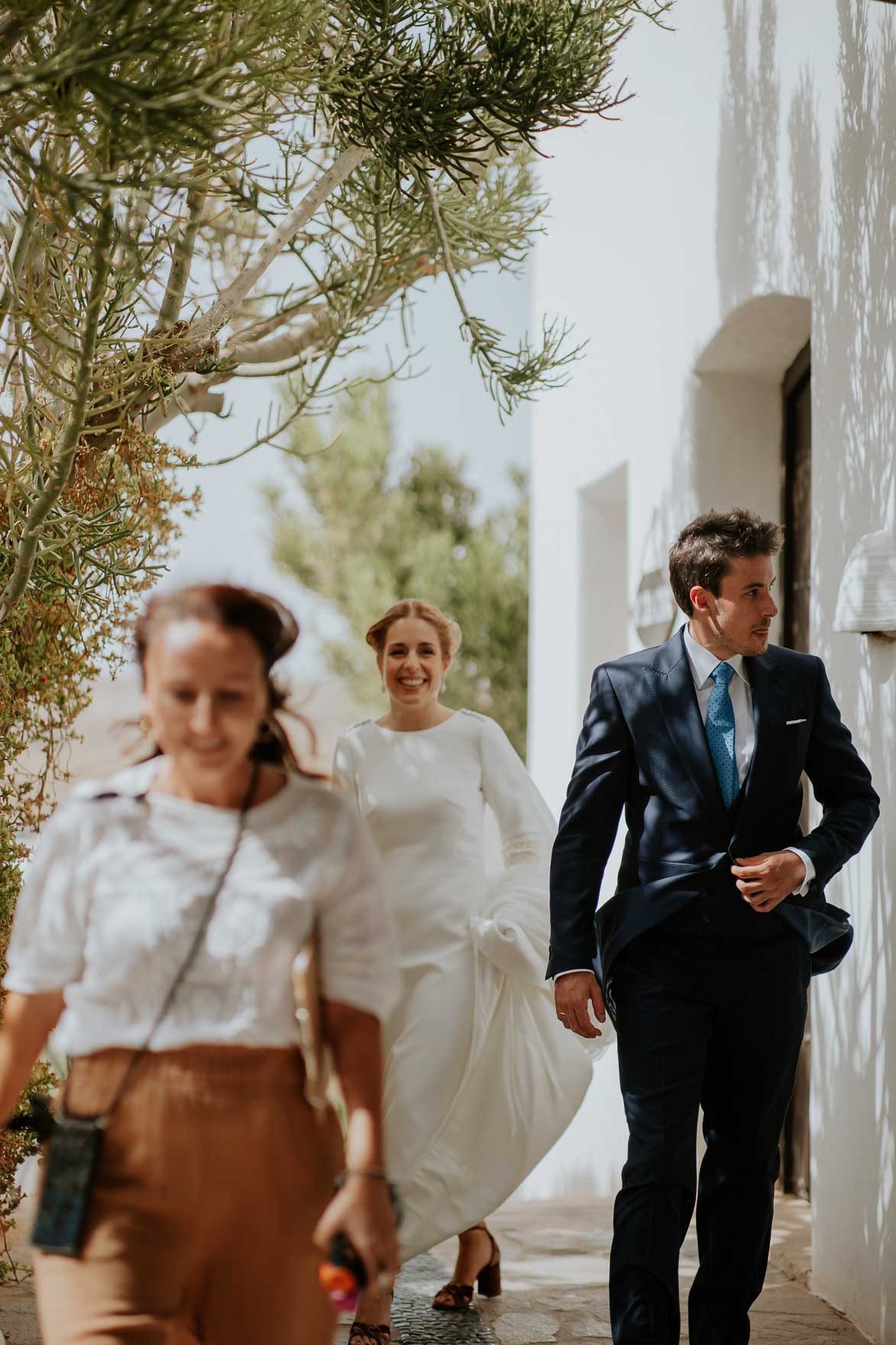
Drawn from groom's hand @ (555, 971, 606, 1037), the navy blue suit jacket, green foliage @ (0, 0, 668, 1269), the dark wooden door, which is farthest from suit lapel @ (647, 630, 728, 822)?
the dark wooden door

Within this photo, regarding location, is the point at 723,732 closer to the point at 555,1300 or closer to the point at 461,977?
the point at 461,977

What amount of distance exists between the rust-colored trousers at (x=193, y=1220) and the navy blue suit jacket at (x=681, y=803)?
166 cm

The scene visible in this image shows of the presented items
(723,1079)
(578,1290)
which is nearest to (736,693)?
(723,1079)

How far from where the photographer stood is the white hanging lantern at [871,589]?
13.3 feet

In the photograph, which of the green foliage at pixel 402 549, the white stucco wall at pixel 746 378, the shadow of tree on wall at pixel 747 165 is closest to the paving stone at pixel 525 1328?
the white stucco wall at pixel 746 378

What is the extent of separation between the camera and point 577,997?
3.50 m

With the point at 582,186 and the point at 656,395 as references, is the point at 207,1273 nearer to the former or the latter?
the point at 656,395

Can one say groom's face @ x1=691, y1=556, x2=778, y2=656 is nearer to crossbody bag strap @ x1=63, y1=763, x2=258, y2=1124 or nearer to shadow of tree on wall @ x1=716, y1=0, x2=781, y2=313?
crossbody bag strap @ x1=63, y1=763, x2=258, y2=1124

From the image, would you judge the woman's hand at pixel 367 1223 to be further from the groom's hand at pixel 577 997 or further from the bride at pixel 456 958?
the bride at pixel 456 958

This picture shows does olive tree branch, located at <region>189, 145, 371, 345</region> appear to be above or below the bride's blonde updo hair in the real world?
above

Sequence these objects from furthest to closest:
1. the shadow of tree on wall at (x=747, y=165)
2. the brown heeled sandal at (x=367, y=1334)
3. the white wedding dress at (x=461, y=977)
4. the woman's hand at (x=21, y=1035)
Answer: the shadow of tree on wall at (x=747, y=165) → the white wedding dress at (x=461, y=977) → the brown heeled sandal at (x=367, y=1334) → the woman's hand at (x=21, y=1035)

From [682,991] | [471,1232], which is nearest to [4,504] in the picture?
[682,991]

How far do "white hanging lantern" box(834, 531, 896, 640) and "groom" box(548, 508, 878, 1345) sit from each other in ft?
1.78

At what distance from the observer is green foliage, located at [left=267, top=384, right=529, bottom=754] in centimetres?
2817
